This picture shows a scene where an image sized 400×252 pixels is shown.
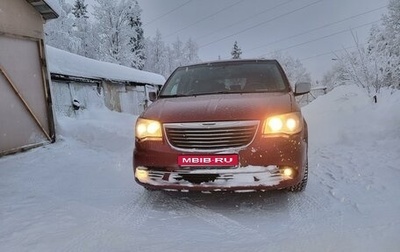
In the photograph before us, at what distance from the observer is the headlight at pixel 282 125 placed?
3.53 metres

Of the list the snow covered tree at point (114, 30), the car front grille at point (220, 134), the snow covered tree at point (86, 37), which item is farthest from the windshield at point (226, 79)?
the snow covered tree at point (86, 37)

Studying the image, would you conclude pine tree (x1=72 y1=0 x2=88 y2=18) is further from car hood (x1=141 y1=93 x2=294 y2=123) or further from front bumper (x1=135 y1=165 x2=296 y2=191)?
front bumper (x1=135 y1=165 x2=296 y2=191)

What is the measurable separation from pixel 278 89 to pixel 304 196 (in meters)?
1.35

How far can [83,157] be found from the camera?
6867 mm

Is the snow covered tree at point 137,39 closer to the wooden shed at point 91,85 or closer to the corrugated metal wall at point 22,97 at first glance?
the wooden shed at point 91,85

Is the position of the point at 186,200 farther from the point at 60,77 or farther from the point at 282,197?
the point at 60,77

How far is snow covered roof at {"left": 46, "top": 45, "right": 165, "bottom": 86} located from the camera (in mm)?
14180

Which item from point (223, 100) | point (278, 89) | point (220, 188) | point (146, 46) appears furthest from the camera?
point (146, 46)

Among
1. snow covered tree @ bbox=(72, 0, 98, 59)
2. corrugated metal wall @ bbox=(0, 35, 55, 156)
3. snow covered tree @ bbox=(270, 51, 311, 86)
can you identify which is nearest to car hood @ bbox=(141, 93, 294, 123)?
corrugated metal wall @ bbox=(0, 35, 55, 156)

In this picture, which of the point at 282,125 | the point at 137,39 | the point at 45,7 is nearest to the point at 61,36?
the point at 137,39

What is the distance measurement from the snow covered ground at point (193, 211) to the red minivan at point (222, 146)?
0.36 meters

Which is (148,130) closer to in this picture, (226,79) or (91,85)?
(226,79)

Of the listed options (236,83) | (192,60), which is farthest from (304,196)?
(192,60)

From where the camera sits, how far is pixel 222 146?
3.48 metres
